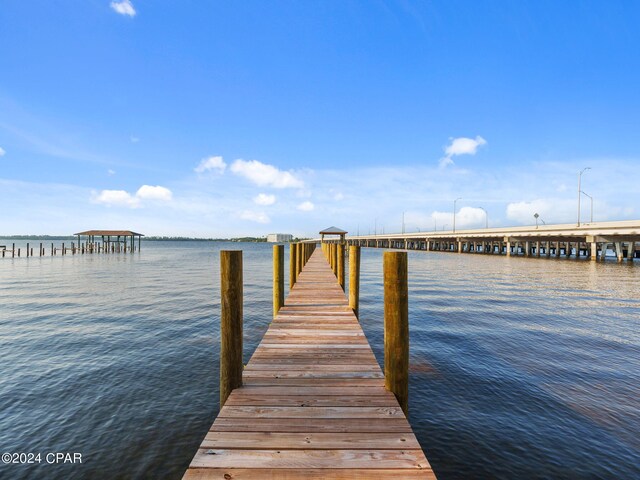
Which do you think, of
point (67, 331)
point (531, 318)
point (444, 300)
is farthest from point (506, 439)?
point (67, 331)

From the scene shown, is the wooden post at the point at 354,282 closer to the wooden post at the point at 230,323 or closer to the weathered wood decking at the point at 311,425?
the weathered wood decking at the point at 311,425

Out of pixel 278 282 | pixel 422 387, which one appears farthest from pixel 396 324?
pixel 278 282

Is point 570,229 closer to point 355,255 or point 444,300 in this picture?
point 444,300

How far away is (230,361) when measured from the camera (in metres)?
3.96

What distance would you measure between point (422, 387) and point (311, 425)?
3.71 metres

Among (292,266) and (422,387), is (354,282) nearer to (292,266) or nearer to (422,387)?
(422,387)

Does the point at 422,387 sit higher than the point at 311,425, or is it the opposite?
the point at 311,425

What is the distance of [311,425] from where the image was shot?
317 centimetres

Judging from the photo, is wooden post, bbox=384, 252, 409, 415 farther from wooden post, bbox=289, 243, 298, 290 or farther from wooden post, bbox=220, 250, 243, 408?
wooden post, bbox=289, 243, 298, 290

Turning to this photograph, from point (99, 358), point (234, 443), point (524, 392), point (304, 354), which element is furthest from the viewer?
point (99, 358)

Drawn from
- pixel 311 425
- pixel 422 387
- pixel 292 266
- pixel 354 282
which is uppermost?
pixel 292 266

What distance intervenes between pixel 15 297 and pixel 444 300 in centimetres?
2127

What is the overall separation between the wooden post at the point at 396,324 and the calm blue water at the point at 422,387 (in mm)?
1270

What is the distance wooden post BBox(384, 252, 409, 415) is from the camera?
392 centimetres
